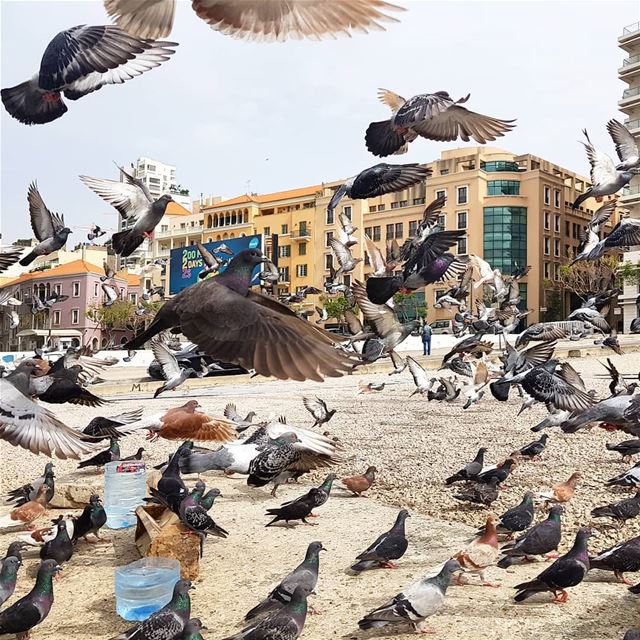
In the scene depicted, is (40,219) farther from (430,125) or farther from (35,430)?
(430,125)

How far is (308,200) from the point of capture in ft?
235

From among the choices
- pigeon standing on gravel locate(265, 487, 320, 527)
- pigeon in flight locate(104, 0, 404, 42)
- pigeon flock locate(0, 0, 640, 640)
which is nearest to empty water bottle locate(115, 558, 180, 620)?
pigeon flock locate(0, 0, 640, 640)

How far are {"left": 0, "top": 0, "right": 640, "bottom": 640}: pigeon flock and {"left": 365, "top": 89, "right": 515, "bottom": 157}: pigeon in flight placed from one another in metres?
0.01

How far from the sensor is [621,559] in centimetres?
505

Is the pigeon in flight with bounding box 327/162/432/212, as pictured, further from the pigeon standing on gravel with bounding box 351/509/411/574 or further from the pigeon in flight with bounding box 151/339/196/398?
the pigeon in flight with bounding box 151/339/196/398

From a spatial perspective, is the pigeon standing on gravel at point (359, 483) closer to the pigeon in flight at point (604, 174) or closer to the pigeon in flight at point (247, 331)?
the pigeon in flight at point (604, 174)

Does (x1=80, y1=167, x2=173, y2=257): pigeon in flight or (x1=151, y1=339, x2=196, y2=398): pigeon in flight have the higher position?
(x1=80, y1=167, x2=173, y2=257): pigeon in flight

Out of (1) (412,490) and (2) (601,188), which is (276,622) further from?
(1) (412,490)

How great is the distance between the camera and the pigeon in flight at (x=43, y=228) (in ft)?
12.5

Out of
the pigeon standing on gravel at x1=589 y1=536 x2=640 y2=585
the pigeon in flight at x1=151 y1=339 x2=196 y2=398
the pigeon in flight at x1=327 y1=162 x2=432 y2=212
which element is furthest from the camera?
the pigeon in flight at x1=151 y1=339 x2=196 y2=398

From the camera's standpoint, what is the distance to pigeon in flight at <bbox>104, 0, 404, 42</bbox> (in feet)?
3.59

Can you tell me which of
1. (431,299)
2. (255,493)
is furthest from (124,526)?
(431,299)

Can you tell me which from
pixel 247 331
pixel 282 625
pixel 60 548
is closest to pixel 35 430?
pixel 282 625

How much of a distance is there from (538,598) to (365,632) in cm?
140
